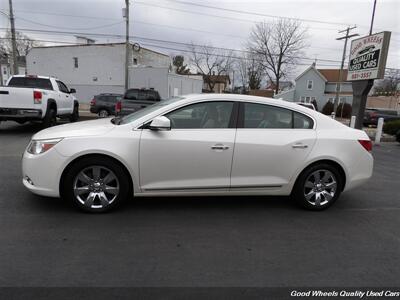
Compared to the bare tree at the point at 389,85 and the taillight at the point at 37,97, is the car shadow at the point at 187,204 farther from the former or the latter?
the bare tree at the point at 389,85

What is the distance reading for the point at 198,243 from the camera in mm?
Result: 3496

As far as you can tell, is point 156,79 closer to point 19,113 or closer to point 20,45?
point 19,113

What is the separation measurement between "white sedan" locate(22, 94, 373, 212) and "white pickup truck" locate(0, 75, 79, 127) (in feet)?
21.5

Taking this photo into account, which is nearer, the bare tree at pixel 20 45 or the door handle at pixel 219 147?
the door handle at pixel 219 147

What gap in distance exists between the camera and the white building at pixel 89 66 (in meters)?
34.2

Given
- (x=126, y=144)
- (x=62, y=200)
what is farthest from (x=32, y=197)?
(x=126, y=144)

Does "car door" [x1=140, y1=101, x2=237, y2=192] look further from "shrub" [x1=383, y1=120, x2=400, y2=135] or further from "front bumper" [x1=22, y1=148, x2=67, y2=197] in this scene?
"shrub" [x1=383, y1=120, x2=400, y2=135]

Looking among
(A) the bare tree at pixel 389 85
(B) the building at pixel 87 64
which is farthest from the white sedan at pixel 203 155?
(A) the bare tree at pixel 389 85

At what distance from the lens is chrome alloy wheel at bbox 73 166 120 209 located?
13.1 feet

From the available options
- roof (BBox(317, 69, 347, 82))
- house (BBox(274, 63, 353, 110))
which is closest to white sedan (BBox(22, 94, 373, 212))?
house (BBox(274, 63, 353, 110))

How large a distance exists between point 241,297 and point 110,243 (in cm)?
152

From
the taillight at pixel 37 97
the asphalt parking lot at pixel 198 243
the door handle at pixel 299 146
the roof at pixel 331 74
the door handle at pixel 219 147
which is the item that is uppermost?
the roof at pixel 331 74

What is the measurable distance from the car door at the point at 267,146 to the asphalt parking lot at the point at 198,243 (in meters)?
0.52

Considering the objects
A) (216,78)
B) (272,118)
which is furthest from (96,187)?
(216,78)
